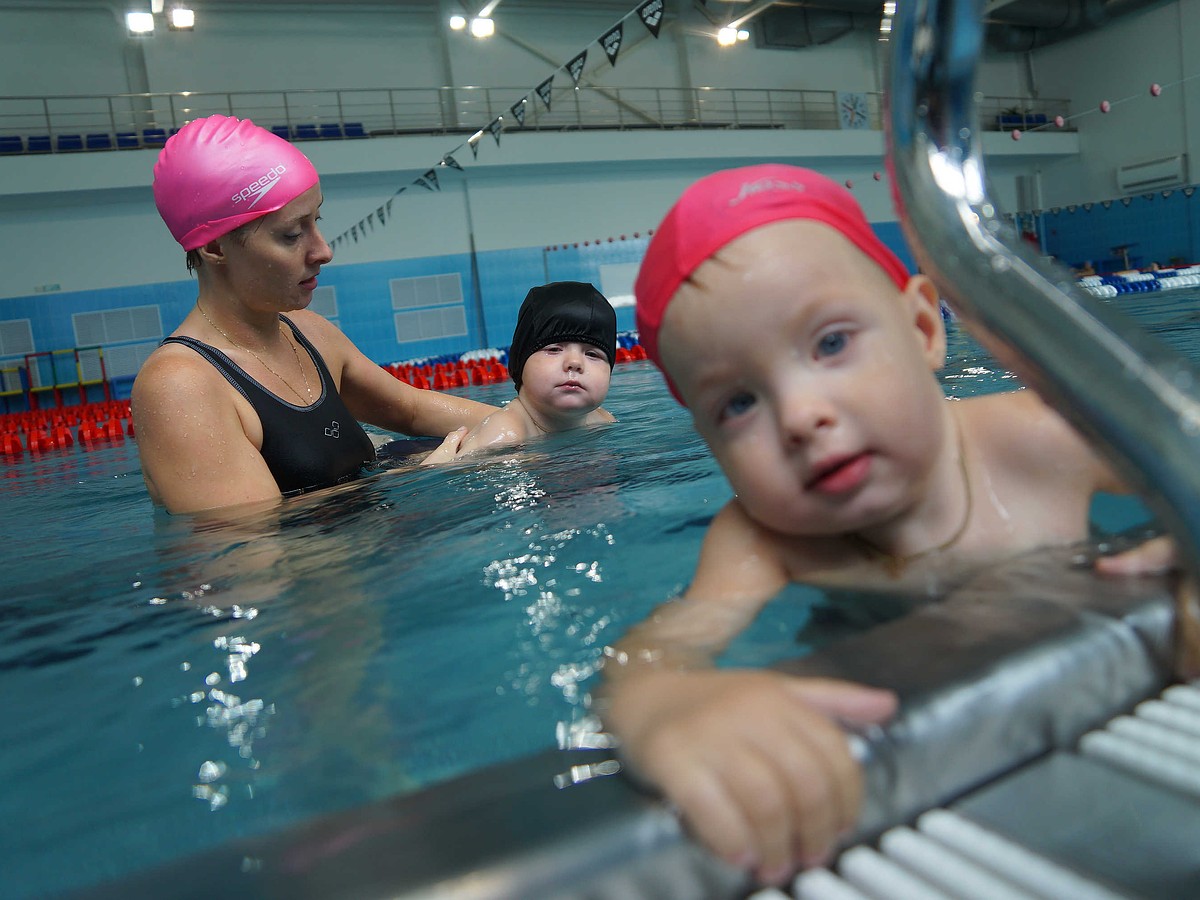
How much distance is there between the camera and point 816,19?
18.7 metres

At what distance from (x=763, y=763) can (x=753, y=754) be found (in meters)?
0.01

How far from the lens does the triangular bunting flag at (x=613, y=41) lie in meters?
7.58

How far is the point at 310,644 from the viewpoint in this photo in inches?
50.5

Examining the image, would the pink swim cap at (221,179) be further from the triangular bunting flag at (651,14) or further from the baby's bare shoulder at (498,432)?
the triangular bunting flag at (651,14)

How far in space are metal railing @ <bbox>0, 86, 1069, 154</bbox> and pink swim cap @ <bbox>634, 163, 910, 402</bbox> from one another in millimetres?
11111

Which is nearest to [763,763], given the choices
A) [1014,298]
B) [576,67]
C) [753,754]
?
[753,754]

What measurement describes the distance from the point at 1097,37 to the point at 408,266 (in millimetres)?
14888

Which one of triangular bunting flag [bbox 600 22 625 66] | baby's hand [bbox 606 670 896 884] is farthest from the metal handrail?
triangular bunting flag [bbox 600 22 625 66]

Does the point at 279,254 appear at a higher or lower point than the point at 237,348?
higher

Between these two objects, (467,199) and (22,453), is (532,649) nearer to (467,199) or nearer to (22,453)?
(22,453)

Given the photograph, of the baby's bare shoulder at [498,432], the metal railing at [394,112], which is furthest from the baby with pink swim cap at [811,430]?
the metal railing at [394,112]

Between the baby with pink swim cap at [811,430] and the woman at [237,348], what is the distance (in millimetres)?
1622

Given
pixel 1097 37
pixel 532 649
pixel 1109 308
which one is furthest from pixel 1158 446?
pixel 1097 37

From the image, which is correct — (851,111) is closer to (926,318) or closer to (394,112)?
(394,112)
